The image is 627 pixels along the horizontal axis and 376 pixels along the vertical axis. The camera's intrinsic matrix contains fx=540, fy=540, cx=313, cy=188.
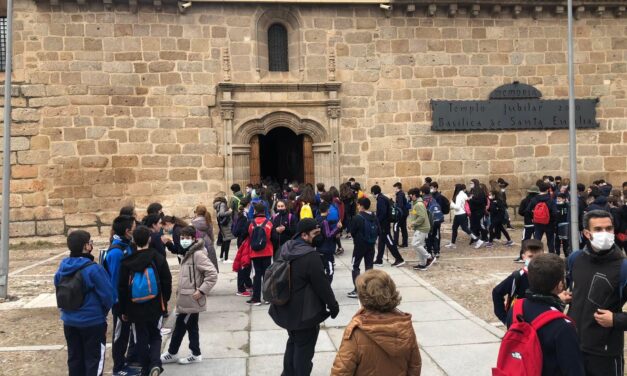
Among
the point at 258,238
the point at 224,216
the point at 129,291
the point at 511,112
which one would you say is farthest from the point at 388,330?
the point at 511,112

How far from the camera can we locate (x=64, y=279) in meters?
4.79

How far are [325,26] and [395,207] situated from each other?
640 cm

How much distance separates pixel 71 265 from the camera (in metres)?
4.82

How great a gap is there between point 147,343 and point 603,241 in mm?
4174

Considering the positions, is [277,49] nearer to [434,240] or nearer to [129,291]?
[434,240]

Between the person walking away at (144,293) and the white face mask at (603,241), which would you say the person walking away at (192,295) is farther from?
the white face mask at (603,241)

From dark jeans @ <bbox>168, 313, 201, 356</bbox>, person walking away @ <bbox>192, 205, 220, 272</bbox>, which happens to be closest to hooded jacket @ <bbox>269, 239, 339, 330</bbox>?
dark jeans @ <bbox>168, 313, 201, 356</bbox>

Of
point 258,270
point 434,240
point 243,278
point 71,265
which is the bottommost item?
point 243,278

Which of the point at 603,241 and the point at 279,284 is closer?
the point at 603,241

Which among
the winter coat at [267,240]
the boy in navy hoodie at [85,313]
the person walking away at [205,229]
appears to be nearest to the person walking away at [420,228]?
the winter coat at [267,240]

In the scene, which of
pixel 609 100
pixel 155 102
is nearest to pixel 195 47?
pixel 155 102

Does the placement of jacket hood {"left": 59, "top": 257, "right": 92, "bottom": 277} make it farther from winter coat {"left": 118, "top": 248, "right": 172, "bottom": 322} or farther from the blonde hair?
the blonde hair

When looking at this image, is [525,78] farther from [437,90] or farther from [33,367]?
[33,367]

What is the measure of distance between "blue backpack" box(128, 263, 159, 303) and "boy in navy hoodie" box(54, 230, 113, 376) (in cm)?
27
